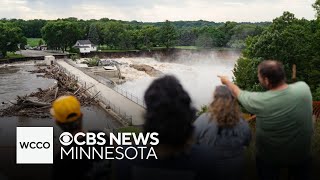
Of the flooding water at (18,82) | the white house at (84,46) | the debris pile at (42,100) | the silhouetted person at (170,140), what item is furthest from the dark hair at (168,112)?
the white house at (84,46)

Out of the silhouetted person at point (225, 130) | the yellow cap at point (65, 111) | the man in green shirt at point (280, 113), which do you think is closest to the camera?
the yellow cap at point (65, 111)

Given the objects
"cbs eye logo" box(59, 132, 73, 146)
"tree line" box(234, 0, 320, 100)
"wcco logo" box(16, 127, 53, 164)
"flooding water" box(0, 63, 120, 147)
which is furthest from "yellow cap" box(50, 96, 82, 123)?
"tree line" box(234, 0, 320, 100)

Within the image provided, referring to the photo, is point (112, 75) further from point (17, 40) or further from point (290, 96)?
point (290, 96)

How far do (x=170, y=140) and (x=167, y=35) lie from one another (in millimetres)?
92663

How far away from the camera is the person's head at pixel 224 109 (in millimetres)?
3045

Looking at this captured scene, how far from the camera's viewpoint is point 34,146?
5.41m

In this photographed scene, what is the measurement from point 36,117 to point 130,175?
23.9 meters

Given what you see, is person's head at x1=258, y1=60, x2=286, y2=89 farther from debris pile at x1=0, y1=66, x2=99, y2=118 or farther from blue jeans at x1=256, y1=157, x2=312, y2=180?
debris pile at x1=0, y1=66, x2=99, y2=118

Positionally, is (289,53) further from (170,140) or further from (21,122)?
(170,140)

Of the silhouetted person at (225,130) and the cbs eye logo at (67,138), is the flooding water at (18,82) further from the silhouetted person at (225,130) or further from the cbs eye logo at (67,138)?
the silhouetted person at (225,130)

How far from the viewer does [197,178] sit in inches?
99.9

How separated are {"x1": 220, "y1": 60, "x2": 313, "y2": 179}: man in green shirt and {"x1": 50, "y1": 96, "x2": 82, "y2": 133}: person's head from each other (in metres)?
1.24

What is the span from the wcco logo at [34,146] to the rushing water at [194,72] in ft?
5.46

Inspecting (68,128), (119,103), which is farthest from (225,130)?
(119,103)
